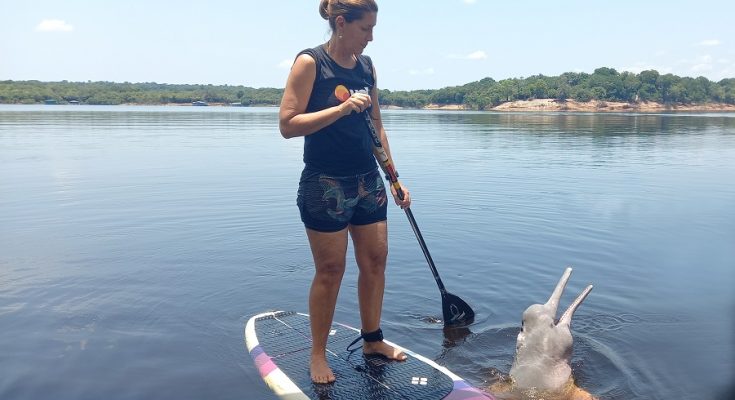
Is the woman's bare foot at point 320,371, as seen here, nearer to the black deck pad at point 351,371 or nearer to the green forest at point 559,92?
the black deck pad at point 351,371

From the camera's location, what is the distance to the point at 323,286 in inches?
187

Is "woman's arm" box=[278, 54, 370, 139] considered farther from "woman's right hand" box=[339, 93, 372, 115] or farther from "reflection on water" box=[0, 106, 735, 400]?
"reflection on water" box=[0, 106, 735, 400]

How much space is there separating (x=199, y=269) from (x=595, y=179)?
12.6 meters

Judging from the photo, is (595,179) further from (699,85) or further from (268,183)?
(699,85)

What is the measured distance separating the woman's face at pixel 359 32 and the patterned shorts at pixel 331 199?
35.6 inches

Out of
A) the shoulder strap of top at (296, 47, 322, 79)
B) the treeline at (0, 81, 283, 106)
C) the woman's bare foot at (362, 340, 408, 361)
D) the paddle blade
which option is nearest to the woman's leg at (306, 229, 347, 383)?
the woman's bare foot at (362, 340, 408, 361)

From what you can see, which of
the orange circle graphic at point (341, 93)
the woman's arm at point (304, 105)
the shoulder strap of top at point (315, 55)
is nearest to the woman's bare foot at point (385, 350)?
the woman's arm at point (304, 105)

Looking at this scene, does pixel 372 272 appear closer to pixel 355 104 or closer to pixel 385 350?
pixel 385 350

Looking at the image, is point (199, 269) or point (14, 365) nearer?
point (14, 365)

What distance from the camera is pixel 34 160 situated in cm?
2175

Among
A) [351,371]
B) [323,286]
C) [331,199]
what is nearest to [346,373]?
[351,371]

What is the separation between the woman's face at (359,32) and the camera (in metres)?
4.38

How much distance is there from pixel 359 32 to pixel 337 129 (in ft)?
Answer: 2.20

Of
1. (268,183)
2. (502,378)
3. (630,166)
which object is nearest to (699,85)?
(630,166)
